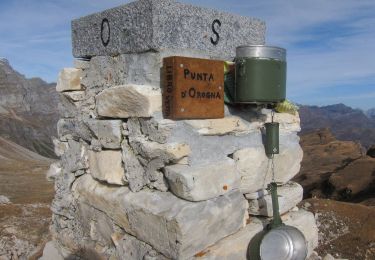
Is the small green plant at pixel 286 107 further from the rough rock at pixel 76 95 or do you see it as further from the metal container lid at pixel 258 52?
the rough rock at pixel 76 95

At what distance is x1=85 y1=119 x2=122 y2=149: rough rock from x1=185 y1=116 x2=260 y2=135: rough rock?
55 cm

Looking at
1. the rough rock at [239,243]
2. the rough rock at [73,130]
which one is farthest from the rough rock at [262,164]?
the rough rock at [73,130]

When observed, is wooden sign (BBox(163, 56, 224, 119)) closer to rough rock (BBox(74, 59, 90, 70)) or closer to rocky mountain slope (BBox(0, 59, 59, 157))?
rough rock (BBox(74, 59, 90, 70))

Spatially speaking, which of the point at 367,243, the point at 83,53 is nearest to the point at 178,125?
the point at 83,53

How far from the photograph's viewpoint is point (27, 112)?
116 meters

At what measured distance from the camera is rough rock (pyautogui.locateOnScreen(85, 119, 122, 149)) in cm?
290

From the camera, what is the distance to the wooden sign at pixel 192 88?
2576mm

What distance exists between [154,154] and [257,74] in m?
0.88

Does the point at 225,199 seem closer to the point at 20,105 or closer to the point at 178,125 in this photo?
the point at 178,125

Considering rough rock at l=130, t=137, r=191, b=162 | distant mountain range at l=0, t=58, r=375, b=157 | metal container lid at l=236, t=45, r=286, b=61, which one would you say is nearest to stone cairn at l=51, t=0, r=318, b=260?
rough rock at l=130, t=137, r=191, b=162

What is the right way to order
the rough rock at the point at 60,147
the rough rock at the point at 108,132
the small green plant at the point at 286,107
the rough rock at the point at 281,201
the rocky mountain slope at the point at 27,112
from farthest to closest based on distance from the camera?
the rocky mountain slope at the point at 27,112 < the rough rock at the point at 60,147 < the small green plant at the point at 286,107 < the rough rock at the point at 281,201 < the rough rock at the point at 108,132

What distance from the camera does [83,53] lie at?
3.30 metres

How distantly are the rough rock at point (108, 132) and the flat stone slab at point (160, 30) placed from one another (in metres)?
0.52

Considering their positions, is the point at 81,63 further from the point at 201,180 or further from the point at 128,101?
the point at 201,180
